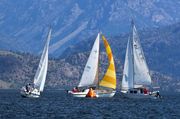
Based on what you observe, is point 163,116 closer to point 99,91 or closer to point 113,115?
point 113,115

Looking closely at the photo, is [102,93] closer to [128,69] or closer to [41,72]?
[128,69]

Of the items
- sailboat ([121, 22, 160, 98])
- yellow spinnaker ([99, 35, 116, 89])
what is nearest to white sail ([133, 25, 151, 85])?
sailboat ([121, 22, 160, 98])

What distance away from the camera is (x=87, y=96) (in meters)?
194

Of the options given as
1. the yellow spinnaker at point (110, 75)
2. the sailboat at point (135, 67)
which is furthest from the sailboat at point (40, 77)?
the sailboat at point (135, 67)

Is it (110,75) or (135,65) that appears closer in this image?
(135,65)

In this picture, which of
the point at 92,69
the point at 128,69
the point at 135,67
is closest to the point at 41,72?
the point at 92,69

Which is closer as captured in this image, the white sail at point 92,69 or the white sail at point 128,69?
the white sail at point 128,69

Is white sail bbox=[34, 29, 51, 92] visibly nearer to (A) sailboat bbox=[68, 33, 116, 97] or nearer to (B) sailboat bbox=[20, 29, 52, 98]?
(B) sailboat bbox=[20, 29, 52, 98]

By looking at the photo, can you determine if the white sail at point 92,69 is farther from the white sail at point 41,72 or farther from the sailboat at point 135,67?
the white sail at point 41,72

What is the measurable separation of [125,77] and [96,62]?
1059 centimetres

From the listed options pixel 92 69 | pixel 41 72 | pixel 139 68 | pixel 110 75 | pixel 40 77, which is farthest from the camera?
pixel 41 72

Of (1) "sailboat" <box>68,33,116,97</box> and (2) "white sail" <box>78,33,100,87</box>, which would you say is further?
(2) "white sail" <box>78,33,100,87</box>

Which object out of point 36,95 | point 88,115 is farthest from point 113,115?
point 36,95

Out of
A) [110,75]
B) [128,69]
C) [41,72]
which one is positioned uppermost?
[128,69]
